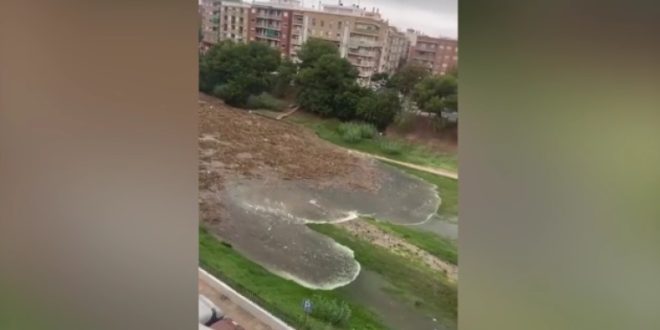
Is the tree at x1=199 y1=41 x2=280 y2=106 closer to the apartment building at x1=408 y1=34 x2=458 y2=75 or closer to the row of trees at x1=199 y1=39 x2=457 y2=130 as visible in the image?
the row of trees at x1=199 y1=39 x2=457 y2=130

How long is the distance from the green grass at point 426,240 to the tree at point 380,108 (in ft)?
1.09

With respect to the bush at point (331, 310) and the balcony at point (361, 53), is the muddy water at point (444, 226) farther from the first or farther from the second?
the balcony at point (361, 53)

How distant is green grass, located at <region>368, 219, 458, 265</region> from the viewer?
76.2 inches

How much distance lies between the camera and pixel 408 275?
1.95 m

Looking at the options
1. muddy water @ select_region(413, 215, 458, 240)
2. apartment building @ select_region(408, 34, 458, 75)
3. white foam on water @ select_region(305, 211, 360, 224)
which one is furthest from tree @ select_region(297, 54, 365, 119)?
muddy water @ select_region(413, 215, 458, 240)

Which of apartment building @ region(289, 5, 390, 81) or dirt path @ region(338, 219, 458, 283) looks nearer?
apartment building @ region(289, 5, 390, 81)

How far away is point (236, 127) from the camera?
192 centimetres

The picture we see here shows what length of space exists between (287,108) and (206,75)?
28 cm

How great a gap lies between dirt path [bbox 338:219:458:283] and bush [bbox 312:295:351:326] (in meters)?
0.24

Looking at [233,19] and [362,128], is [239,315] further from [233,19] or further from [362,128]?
[233,19]

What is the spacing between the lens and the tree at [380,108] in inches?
74.4
